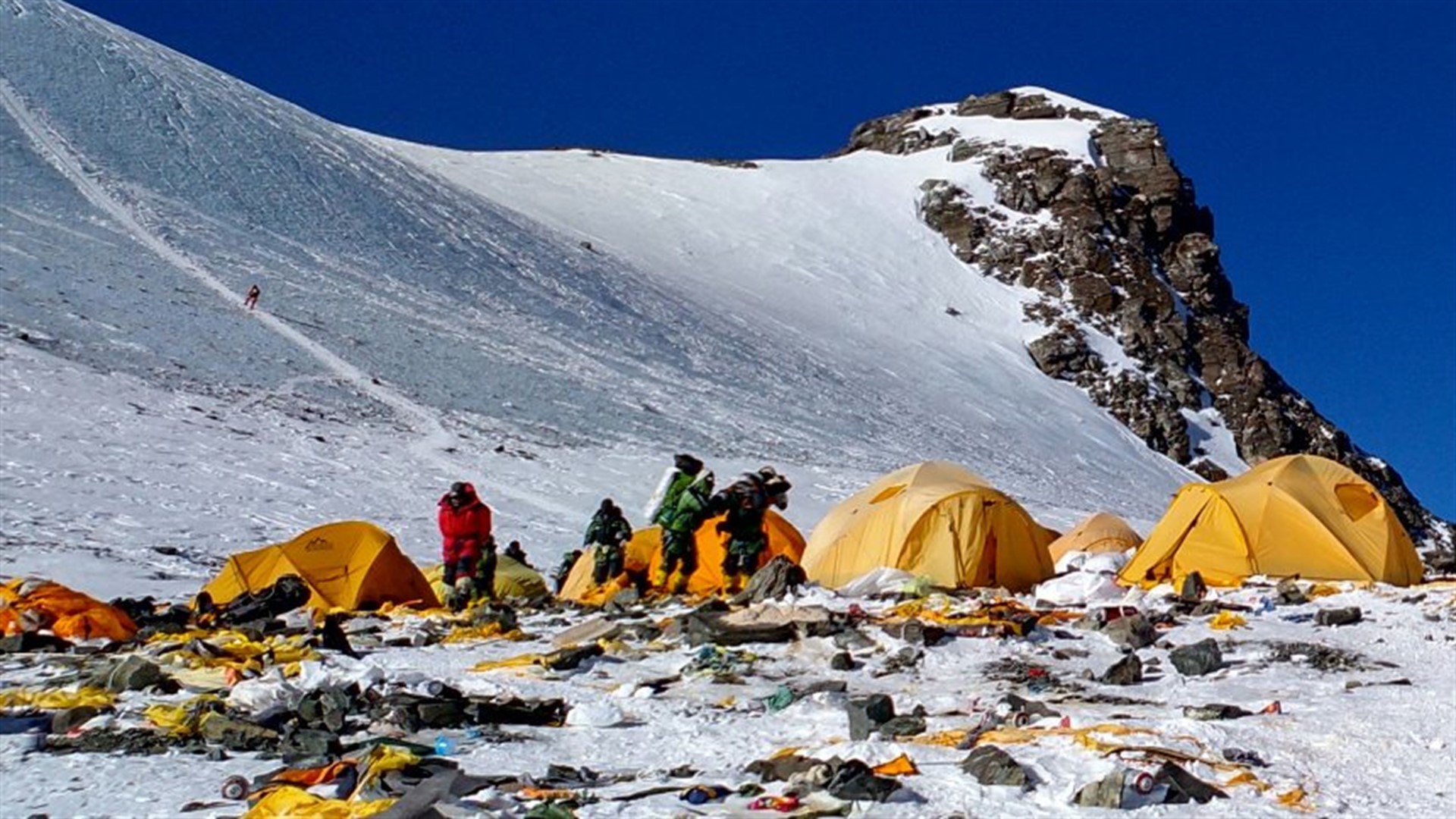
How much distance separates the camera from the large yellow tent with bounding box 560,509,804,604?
57.2 feet

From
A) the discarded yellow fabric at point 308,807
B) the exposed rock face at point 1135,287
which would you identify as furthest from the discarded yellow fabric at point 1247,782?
the exposed rock face at point 1135,287

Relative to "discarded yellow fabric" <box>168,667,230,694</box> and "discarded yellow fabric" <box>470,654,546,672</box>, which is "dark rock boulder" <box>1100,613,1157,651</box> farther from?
"discarded yellow fabric" <box>168,667,230,694</box>

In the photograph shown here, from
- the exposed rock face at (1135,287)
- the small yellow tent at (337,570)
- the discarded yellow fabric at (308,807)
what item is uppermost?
the exposed rock face at (1135,287)

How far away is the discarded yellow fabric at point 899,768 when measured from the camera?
21.9 ft

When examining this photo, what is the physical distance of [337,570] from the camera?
16469 millimetres

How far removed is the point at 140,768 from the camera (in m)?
6.85

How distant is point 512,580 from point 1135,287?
232 feet

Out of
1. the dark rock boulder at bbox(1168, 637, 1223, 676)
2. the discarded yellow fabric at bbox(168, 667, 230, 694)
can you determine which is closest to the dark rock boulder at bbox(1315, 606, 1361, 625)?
the dark rock boulder at bbox(1168, 637, 1223, 676)

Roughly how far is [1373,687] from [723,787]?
509 cm

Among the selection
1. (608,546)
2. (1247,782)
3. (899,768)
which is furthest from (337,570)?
(1247,782)

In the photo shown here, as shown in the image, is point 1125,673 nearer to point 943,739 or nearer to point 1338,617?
point 943,739

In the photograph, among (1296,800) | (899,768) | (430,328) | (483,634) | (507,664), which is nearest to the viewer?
(1296,800)

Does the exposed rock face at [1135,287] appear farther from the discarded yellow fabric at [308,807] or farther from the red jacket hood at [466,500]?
the discarded yellow fabric at [308,807]

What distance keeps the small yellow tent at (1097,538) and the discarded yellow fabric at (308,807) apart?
16.5 meters
